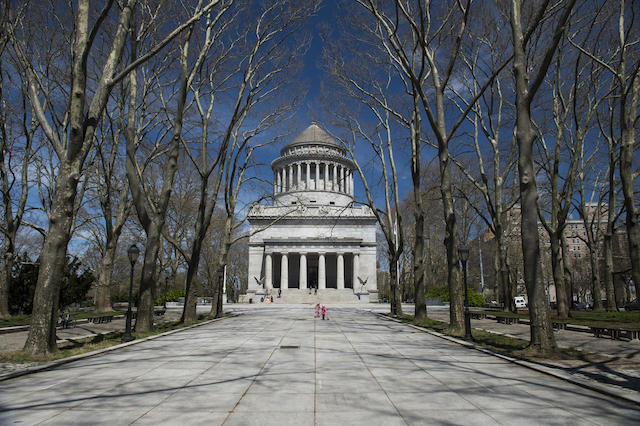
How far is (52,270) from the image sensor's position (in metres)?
9.51

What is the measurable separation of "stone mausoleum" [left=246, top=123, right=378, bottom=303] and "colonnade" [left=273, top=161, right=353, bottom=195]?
0.17 meters

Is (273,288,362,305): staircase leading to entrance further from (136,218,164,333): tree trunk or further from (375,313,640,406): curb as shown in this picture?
(375,313,640,406): curb

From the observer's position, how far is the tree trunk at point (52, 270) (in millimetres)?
9227

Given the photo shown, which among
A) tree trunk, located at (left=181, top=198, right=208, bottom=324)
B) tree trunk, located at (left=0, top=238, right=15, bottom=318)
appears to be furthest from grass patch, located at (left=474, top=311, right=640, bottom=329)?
tree trunk, located at (left=0, top=238, right=15, bottom=318)

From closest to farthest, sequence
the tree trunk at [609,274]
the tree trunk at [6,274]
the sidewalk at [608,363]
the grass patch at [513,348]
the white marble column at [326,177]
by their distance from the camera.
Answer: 1. the sidewalk at [608,363]
2. the grass patch at [513,348]
3. the tree trunk at [6,274]
4. the tree trunk at [609,274]
5. the white marble column at [326,177]

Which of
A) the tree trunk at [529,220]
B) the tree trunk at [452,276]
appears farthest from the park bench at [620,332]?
the tree trunk at [529,220]

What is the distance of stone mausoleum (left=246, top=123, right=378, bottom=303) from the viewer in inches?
1996

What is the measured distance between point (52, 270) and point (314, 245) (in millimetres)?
45043

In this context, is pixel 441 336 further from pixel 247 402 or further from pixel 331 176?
pixel 331 176

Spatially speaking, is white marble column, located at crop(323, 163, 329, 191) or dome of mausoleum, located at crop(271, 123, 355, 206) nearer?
dome of mausoleum, located at crop(271, 123, 355, 206)

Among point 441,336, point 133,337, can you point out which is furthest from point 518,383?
point 133,337

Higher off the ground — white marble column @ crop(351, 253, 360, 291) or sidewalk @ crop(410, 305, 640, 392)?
white marble column @ crop(351, 253, 360, 291)

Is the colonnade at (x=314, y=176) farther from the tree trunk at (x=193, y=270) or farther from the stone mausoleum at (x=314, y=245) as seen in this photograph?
the tree trunk at (x=193, y=270)

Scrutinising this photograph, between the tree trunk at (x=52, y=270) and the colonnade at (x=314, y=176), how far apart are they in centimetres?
5747
